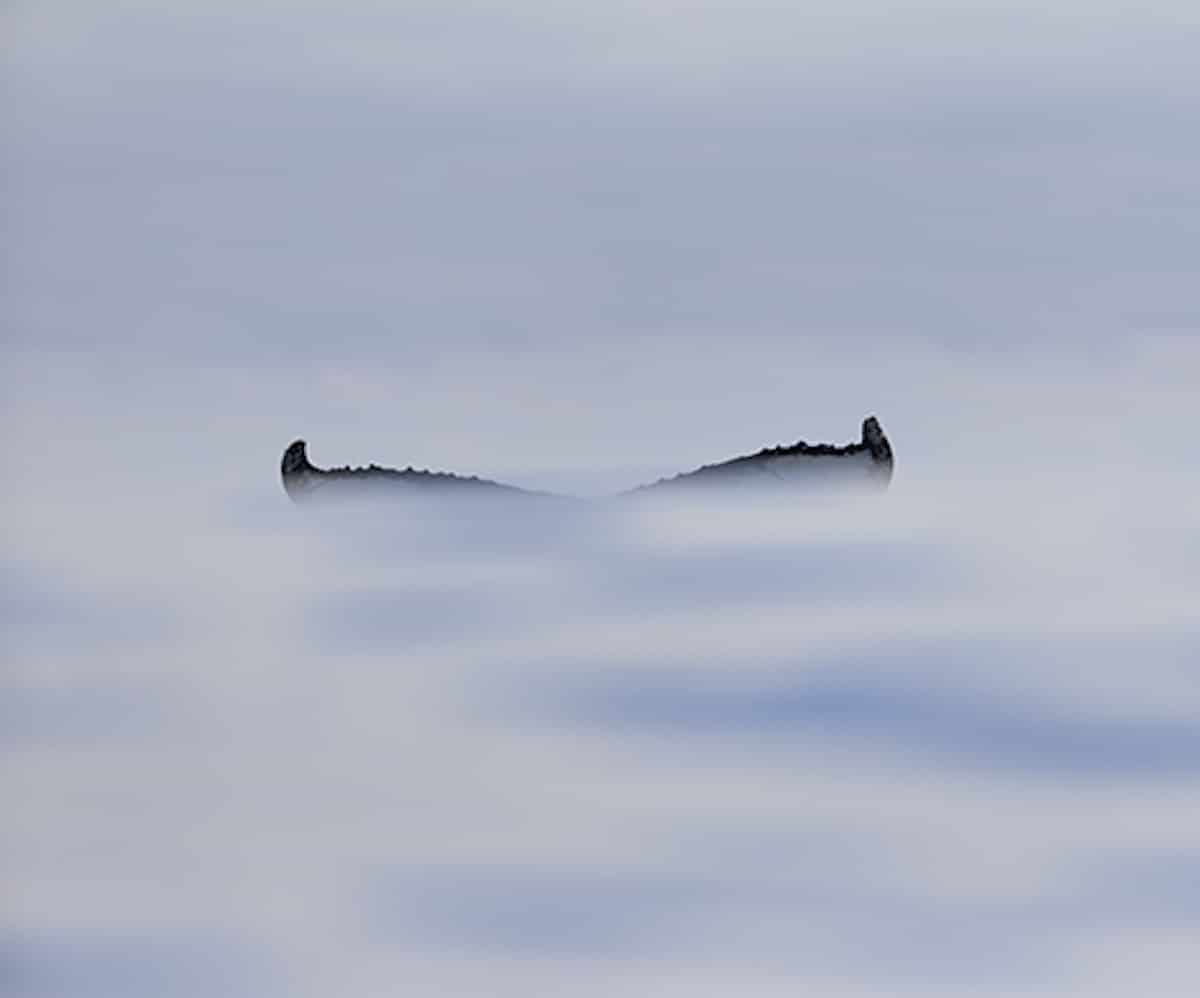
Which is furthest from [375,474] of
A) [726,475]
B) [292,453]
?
[726,475]

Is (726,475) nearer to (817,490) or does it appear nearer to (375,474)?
(817,490)

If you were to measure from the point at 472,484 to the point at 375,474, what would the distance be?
1.12ft

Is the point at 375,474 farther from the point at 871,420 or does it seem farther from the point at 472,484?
the point at 871,420

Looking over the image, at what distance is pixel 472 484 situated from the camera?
8789mm

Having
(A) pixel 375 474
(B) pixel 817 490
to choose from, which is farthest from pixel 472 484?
(B) pixel 817 490

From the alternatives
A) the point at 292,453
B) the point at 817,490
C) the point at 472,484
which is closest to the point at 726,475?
the point at 817,490

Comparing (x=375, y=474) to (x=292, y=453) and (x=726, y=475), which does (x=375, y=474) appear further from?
(x=726, y=475)

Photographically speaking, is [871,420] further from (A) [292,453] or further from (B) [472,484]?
(A) [292,453]

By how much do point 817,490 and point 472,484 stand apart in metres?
1.15

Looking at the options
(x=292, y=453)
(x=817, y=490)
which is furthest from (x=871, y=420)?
(x=292, y=453)

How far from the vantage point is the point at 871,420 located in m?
8.77

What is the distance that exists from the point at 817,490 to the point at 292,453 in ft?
5.79

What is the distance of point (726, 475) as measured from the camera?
8.78 metres

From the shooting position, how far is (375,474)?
886cm
